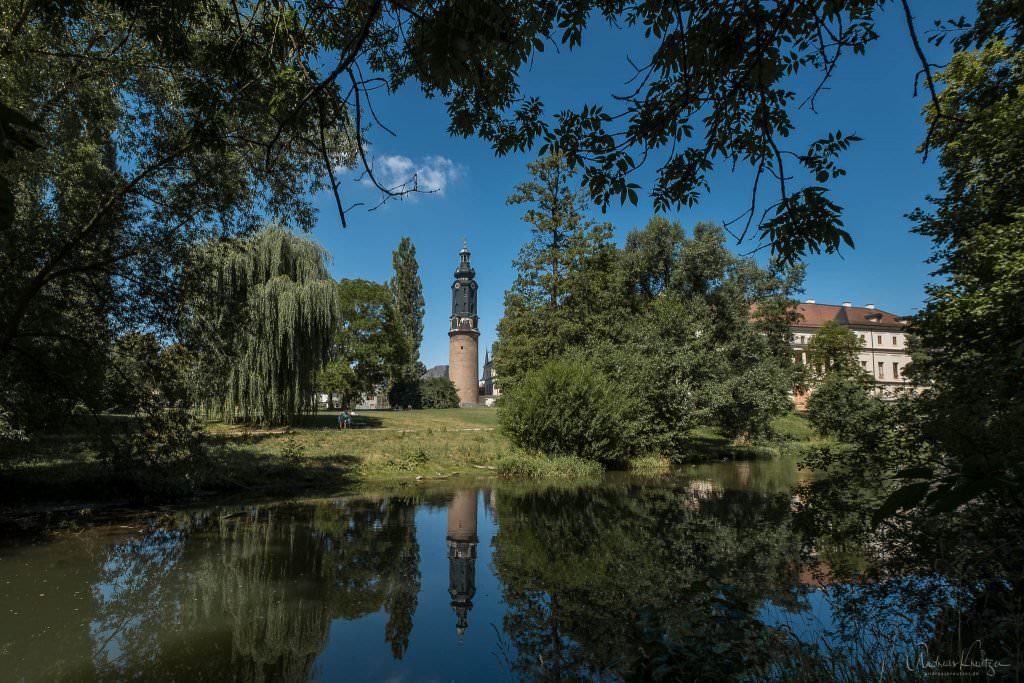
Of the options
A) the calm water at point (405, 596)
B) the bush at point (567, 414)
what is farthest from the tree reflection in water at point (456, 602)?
the bush at point (567, 414)

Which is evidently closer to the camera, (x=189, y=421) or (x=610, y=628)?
(x=610, y=628)

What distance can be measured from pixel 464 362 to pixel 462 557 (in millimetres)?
51193

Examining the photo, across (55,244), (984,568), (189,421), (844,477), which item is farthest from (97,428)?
(984,568)

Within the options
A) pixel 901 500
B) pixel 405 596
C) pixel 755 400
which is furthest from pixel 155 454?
pixel 755 400

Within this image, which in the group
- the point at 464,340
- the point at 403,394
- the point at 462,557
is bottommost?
the point at 462,557

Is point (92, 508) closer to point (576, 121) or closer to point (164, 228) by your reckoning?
point (164, 228)

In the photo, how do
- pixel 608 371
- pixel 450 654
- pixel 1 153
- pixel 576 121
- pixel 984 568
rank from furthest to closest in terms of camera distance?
pixel 608 371, pixel 450 654, pixel 984 568, pixel 576 121, pixel 1 153

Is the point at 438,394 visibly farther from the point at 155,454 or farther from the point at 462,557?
the point at 462,557

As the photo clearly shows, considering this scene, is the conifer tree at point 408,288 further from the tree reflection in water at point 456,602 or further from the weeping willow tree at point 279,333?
the tree reflection in water at point 456,602

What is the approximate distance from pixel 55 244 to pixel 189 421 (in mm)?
4196

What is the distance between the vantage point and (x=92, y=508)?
10812 mm

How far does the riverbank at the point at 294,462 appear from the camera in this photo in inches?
446

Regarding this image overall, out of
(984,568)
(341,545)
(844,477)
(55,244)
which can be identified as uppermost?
(55,244)

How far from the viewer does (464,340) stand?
5891cm
